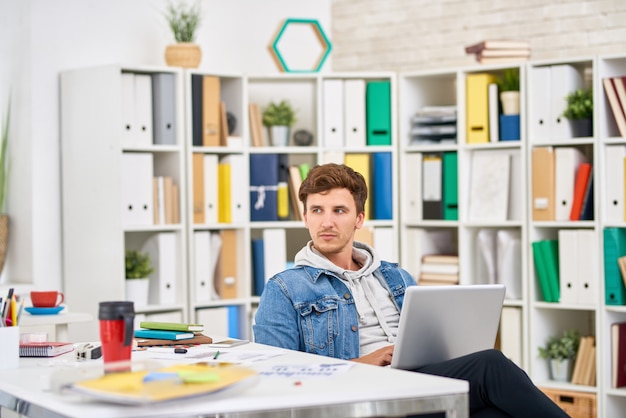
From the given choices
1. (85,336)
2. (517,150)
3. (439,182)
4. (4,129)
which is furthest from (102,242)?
(517,150)

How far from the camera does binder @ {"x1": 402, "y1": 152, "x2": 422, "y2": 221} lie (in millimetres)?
5062

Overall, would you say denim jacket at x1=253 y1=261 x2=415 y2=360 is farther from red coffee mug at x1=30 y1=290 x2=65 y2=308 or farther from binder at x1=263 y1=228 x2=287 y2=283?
binder at x1=263 y1=228 x2=287 y2=283

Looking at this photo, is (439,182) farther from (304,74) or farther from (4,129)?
(4,129)

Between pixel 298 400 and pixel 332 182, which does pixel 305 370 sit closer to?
pixel 298 400

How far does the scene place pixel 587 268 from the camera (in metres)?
4.56

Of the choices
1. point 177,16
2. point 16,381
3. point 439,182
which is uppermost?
point 177,16

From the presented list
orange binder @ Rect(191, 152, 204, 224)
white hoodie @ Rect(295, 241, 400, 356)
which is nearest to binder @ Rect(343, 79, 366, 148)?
orange binder @ Rect(191, 152, 204, 224)

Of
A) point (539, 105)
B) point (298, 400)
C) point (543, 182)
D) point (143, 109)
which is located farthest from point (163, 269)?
point (298, 400)

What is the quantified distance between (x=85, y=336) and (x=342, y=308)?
6.70 ft

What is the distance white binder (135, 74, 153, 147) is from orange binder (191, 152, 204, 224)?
26cm

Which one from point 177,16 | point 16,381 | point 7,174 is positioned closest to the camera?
point 16,381

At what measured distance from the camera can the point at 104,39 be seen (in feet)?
16.4

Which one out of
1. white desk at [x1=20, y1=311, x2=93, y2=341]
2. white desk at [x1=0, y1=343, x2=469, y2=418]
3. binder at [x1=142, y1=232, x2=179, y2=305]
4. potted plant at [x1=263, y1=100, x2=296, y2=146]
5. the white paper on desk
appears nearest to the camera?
white desk at [x1=0, y1=343, x2=469, y2=418]

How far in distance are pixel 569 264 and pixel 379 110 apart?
1265 millimetres
